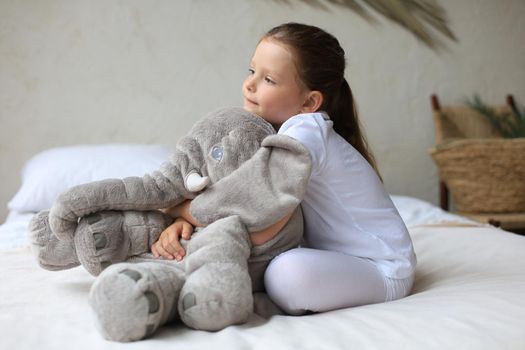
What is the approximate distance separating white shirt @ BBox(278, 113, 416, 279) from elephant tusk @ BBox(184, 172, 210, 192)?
0.20 meters

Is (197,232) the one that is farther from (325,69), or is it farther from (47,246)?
(325,69)

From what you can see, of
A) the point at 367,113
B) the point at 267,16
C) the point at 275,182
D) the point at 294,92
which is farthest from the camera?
the point at 367,113

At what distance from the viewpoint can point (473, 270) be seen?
1279mm

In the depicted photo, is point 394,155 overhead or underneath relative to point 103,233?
underneath

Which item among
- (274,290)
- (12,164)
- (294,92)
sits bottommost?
(12,164)

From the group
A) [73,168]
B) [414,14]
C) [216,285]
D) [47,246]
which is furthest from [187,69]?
[216,285]

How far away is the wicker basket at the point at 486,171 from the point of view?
8.42ft

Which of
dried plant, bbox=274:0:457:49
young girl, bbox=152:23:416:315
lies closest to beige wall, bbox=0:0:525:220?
dried plant, bbox=274:0:457:49

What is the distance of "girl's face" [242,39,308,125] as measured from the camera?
1.16 meters

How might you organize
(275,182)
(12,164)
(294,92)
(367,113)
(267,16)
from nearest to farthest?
(275,182), (294,92), (12,164), (267,16), (367,113)

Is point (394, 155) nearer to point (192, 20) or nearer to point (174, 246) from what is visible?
point (192, 20)

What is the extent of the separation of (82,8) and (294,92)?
5.69 feet

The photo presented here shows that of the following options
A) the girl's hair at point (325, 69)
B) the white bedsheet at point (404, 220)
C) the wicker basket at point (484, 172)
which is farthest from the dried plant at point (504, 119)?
the girl's hair at point (325, 69)

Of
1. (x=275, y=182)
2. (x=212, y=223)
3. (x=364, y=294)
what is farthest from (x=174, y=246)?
(x=364, y=294)
